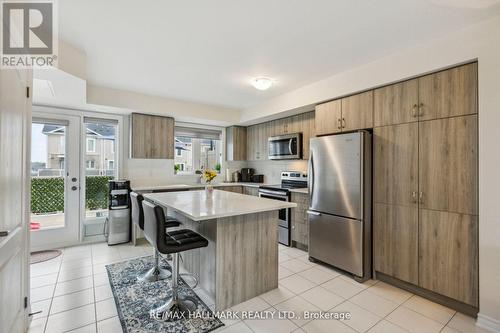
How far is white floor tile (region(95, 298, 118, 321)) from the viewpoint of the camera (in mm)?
2065

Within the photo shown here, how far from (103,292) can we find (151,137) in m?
2.68

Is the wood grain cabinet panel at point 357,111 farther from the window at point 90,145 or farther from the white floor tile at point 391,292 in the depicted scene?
the window at point 90,145

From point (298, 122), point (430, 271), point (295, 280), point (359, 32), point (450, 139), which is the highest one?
point (359, 32)

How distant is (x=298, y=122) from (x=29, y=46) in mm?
3584

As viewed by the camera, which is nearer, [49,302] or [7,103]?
[7,103]

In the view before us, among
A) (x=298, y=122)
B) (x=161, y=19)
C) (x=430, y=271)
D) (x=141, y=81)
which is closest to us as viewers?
(x=161, y=19)

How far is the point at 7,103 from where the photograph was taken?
1.33 m

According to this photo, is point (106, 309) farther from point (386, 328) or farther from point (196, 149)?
point (196, 149)

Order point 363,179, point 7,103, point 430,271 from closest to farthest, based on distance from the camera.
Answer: point 7,103
point 430,271
point 363,179

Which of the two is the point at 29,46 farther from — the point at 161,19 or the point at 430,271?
the point at 430,271

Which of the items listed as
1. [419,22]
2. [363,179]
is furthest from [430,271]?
[419,22]

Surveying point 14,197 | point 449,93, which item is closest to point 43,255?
point 14,197

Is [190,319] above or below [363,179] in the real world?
below

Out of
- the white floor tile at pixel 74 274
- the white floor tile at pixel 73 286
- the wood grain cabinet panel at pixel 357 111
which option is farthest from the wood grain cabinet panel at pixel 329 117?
the white floor tile at pixel 74 274
